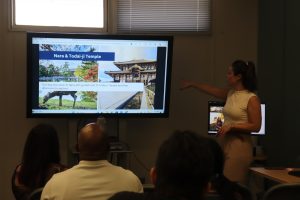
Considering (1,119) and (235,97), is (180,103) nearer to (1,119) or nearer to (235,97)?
(235,97)

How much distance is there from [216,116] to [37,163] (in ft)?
8.25

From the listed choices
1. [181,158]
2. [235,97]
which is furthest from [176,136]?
[235,97]

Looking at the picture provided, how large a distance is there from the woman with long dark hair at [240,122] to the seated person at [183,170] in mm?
2501

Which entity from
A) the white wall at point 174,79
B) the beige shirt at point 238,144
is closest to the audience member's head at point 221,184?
the beige shirt at point 238,144

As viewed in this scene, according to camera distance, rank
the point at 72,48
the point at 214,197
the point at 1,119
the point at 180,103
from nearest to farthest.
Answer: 1. the point at 214,197
2. the point at 72,48
3. the point at 1,119
4. the point at 180,103

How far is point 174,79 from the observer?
521cm

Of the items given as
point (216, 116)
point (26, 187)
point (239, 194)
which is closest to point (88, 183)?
point (239, 194)

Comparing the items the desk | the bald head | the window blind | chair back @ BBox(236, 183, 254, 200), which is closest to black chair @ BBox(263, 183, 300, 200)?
chair back @ BBox(236, 183, 254, 200)

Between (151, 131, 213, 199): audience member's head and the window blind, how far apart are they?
12.3 feet

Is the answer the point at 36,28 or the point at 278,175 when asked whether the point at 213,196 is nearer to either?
the point at 278,175

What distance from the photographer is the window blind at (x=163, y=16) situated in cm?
511

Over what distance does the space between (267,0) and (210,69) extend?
0.99m

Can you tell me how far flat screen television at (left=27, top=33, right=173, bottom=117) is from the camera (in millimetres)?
4562

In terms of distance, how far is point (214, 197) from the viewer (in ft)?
7.88
